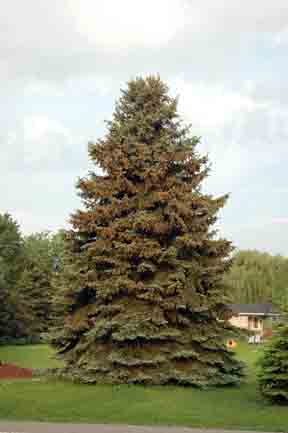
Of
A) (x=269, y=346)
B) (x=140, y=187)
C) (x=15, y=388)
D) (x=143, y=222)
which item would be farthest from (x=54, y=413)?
(x=140, y=187)

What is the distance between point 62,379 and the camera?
1781 centimetres

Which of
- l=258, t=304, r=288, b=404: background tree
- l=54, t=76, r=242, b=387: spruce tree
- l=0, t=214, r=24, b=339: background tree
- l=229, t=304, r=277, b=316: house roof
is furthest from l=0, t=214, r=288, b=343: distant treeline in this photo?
l=258, t=304, r=288, b=404: background tree

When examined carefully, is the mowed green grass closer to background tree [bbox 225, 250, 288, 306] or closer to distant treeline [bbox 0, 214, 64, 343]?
distant treeline [bbox 0, 214, 64, 343]

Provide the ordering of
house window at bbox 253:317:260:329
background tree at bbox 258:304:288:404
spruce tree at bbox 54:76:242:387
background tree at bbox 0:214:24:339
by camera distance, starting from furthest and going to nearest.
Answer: house window at bbox 253:317:260:329, background tree at bbox 0:214:24:339, spruce tree at bbox 54:76:242:387, background tree at bbox 258:304:288:404

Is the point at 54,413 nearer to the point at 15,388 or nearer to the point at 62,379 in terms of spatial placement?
the point at 15,388

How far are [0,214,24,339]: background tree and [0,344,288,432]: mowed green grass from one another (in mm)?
31283

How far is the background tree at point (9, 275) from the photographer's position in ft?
170

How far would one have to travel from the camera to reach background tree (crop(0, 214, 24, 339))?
51.8 metres

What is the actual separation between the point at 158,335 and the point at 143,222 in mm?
3234

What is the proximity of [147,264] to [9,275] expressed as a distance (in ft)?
150

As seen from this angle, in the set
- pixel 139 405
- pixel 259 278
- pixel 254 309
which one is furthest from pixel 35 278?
pixel 139 405

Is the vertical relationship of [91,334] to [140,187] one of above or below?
below

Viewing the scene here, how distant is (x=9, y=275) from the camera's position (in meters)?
60.7

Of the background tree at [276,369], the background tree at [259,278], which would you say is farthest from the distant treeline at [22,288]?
the background tree at [276,369]
